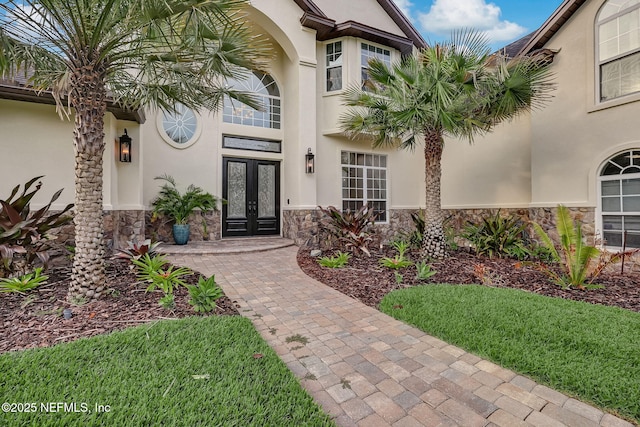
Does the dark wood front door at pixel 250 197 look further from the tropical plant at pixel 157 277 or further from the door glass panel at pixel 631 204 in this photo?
the door glass panel at pixel 631 204

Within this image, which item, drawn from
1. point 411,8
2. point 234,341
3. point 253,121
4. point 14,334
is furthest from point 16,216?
point 411,8

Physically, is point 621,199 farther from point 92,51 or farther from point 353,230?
point 92,51

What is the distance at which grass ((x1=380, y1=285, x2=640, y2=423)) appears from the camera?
7.64 ft

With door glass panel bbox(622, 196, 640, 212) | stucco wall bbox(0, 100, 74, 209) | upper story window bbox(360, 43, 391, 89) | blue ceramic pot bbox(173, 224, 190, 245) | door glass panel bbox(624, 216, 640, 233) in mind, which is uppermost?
upper story window bbox(360, 43, 391, 89)

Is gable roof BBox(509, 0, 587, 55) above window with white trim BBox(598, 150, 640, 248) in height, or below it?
above

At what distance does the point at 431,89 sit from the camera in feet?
18.6

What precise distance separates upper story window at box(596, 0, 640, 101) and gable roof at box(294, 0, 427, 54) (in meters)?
5.08

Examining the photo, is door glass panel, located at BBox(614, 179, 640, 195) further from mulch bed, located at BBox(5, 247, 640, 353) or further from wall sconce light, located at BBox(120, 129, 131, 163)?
wall sconce light, located at BBox(120, 129, 131, 163)

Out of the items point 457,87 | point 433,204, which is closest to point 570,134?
point 457,87

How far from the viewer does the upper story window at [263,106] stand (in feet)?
31.8

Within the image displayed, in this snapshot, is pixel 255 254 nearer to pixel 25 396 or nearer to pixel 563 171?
pixel 25 396

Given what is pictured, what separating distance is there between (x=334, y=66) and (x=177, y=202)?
6.52 meters

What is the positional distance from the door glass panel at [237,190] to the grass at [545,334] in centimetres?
656

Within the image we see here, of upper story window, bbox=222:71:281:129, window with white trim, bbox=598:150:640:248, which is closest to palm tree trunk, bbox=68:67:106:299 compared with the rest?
upper story window, bbox=222:71:281:129
